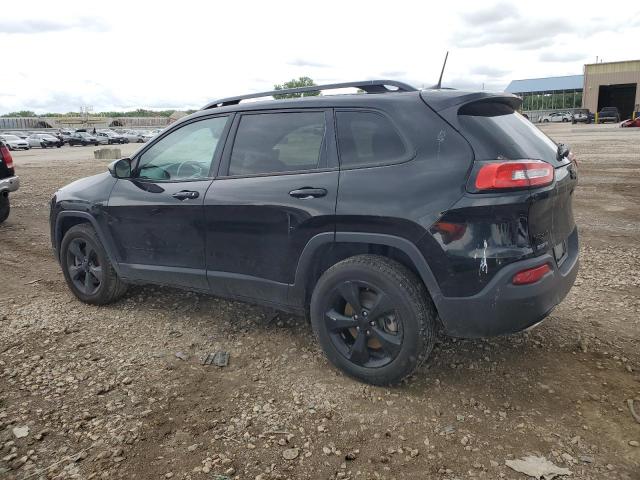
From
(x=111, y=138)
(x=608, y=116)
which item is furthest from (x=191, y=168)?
(x=608, y=116)

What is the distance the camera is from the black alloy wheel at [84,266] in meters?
4.57

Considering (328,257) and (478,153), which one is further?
(328,257)

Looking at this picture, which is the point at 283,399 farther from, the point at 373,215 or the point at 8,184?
the point at 8,184

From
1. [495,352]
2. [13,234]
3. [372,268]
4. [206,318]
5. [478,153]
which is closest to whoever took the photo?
[478,153]

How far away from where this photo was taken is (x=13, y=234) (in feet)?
25.3

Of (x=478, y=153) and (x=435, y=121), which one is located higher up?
(x=435, y=121)

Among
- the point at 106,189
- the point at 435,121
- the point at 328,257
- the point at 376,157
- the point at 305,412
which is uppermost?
the point at 435,121

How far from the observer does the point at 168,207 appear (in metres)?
3.88

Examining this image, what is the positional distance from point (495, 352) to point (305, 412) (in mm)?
1470

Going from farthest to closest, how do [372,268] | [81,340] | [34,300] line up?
[34,300]
[81,340]
[372,268]

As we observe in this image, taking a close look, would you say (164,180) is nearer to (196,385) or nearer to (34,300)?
(196,385)

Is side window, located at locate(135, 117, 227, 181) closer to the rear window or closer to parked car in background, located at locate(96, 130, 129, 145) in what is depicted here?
the rear window

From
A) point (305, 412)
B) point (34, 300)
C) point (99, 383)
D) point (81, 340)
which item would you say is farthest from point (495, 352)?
point (34, 300)

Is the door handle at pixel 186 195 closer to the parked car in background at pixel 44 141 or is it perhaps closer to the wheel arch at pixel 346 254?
the wheel arch at pixel 346 254
